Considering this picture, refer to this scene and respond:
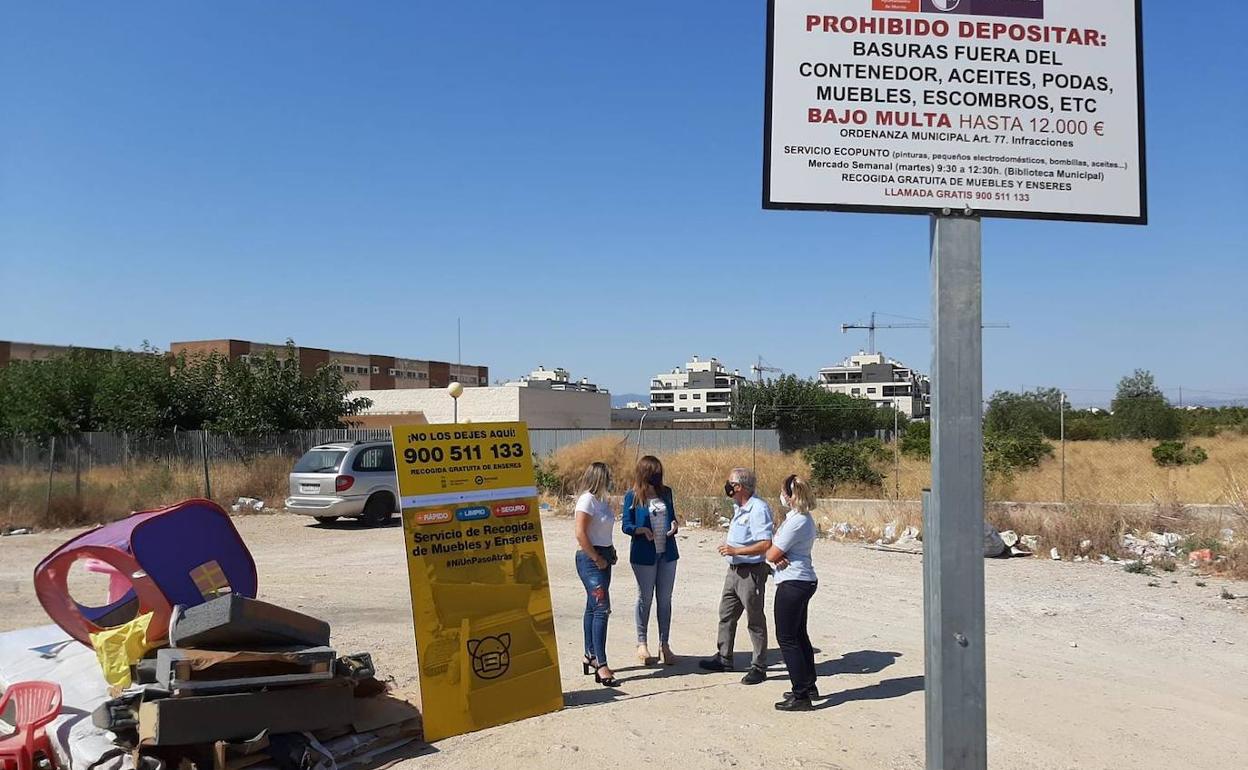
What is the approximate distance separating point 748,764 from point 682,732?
2.04ft

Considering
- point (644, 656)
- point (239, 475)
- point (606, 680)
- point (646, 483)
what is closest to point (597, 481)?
point (646, 483)

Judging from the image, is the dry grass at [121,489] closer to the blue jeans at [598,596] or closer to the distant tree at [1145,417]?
the blue jeans at [598,596]

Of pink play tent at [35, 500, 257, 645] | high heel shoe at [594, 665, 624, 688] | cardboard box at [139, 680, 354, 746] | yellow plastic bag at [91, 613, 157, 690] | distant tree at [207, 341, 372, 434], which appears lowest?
high heel shoe at [594, 665, 624, 688]

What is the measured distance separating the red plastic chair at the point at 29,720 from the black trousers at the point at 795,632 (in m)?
4.58

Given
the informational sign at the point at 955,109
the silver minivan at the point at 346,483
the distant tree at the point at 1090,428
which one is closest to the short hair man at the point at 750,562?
the informational sign at the point at 955,109

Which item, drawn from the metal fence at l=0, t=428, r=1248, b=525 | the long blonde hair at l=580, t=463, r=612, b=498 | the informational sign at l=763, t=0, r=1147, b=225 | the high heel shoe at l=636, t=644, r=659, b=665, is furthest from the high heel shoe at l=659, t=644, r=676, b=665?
the metal fence at l=0, t=428, r=1248, b=525

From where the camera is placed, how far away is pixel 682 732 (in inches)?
239

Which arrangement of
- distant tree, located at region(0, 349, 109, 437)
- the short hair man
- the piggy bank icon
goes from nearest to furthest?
the piggy bank icon
the short hair man
distant tree, located at region(0, 349, 109, 437)

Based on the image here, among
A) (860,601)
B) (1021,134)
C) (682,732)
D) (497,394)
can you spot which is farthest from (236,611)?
(497,394)

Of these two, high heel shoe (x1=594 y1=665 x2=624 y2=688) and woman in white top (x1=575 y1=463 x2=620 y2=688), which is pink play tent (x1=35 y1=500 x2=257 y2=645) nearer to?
woman in white top (x1=575 y1=463 x2=620 y2=688)

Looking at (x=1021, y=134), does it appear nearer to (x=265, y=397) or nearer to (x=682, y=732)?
(x=682, y=732)

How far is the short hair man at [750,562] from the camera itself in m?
7.27

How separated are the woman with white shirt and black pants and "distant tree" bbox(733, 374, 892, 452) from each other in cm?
3510

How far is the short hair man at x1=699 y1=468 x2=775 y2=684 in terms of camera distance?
727cm
